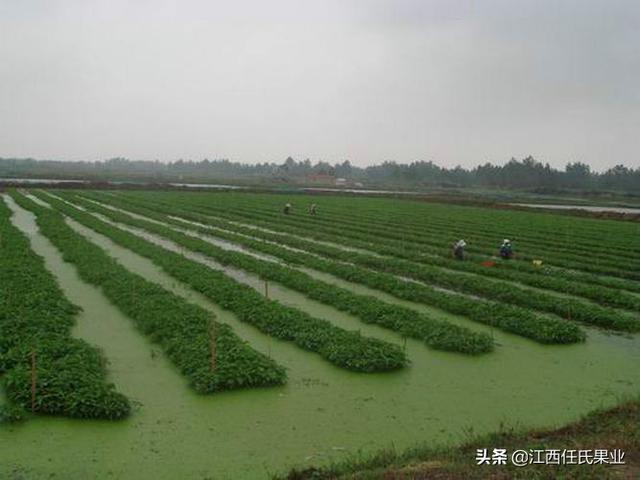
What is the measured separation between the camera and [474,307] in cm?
1530

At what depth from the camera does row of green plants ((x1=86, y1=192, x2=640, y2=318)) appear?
1521 cm

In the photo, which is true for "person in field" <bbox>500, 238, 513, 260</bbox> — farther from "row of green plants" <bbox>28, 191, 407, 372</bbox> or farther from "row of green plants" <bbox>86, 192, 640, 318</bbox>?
"row of green plants" <bbox>28, 191, 407, 372</bbox>

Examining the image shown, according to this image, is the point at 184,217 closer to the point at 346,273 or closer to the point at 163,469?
the point at 346,273

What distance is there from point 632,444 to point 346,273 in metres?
Result: 13.1

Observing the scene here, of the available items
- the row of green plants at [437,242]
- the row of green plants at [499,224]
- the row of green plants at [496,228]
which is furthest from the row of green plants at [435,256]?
the row of green plants at [499,224]

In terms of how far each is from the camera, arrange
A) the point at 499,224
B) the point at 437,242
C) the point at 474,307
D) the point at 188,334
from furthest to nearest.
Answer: the point at 499,224 < the point at 437,242 < the point at 474,307 < the point at 188,334

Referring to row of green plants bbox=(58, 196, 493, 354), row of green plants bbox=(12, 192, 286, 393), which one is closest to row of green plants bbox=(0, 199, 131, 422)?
row of green plants bbox=(12, 192, 286, 393)

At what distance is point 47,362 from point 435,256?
1759 cm

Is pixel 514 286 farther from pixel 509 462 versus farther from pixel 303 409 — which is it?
pixel 509 462

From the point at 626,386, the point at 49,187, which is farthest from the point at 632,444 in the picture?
the point at 49,187

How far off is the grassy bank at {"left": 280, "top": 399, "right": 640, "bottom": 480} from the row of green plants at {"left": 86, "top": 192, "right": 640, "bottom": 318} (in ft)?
22.5

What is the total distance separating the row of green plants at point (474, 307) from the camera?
43.4ft

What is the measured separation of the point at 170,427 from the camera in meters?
8.30

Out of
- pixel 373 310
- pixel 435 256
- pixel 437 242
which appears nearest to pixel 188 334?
pixel 373 310
